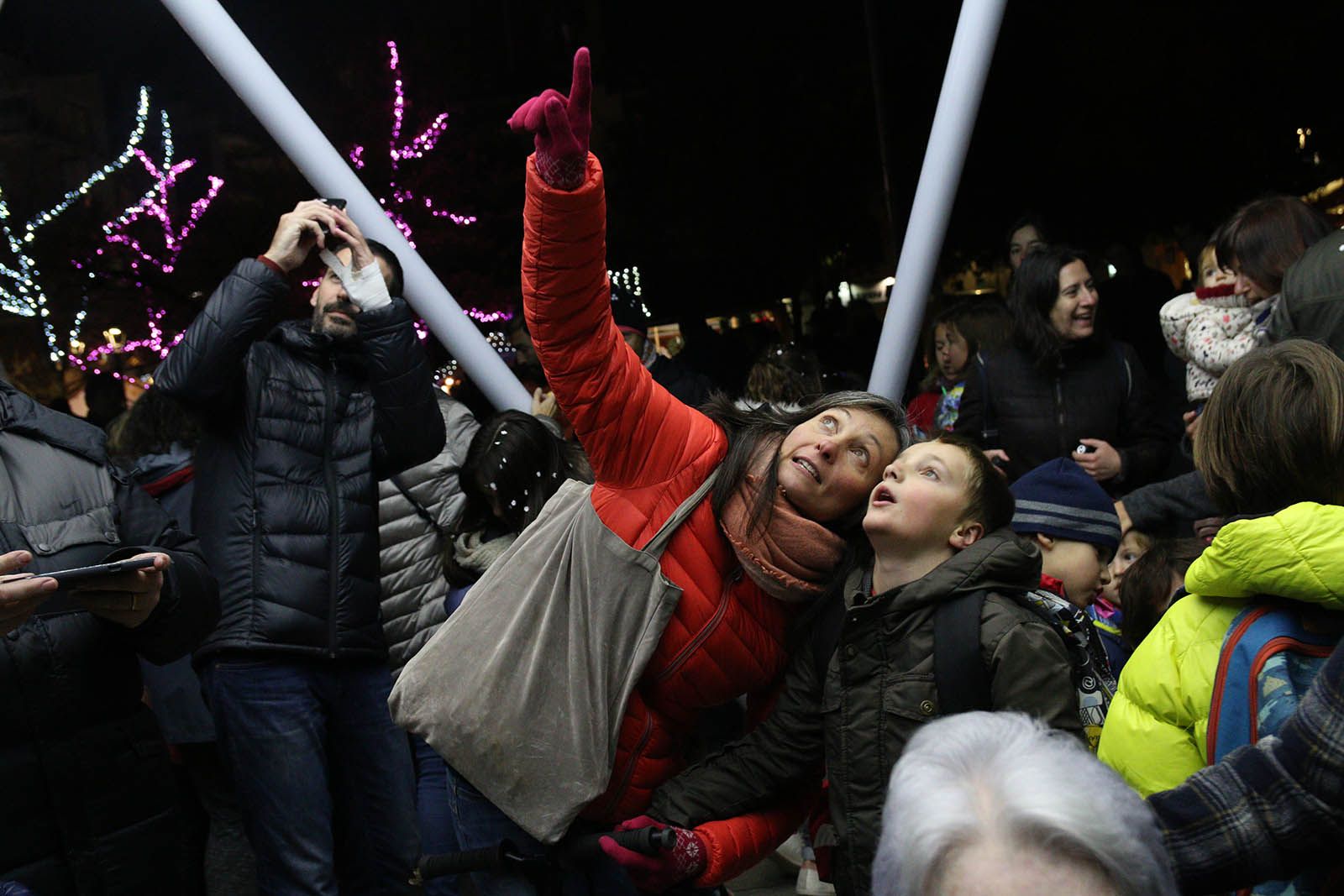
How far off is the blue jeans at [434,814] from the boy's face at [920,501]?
63.0 inches

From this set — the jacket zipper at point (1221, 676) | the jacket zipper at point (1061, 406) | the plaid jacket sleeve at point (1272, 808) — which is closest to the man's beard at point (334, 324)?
the jacket zipper at point (1061, 406)

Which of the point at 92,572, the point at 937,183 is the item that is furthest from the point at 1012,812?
the point at 937,183

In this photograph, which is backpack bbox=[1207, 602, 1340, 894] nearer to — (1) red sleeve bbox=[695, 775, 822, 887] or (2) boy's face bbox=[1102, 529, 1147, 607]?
(1) red sleeve bbox=[695, 775, 822, 887]

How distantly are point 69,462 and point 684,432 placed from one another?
1428 mm

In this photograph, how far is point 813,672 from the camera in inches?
113

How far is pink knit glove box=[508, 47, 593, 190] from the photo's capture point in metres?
2.51

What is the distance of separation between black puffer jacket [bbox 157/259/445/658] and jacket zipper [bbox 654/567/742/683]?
1.61m

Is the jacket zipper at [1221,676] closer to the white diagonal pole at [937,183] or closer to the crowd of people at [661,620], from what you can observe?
the crowd of people at [661,620]

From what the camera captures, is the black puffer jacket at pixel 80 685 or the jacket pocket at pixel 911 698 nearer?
the jacket pocket at pixel 911 698

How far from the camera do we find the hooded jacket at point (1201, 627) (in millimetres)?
2074

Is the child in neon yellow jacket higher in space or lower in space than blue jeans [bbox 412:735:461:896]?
higher

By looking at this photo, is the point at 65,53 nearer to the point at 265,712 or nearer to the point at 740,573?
the point at 265,712

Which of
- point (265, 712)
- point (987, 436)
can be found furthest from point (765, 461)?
point (987, 436)

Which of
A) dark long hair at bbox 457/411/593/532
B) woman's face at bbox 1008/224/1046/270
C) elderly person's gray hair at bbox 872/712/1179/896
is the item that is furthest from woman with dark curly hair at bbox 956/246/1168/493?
elderly person's gray hair at bbox 872/712/1179/896
